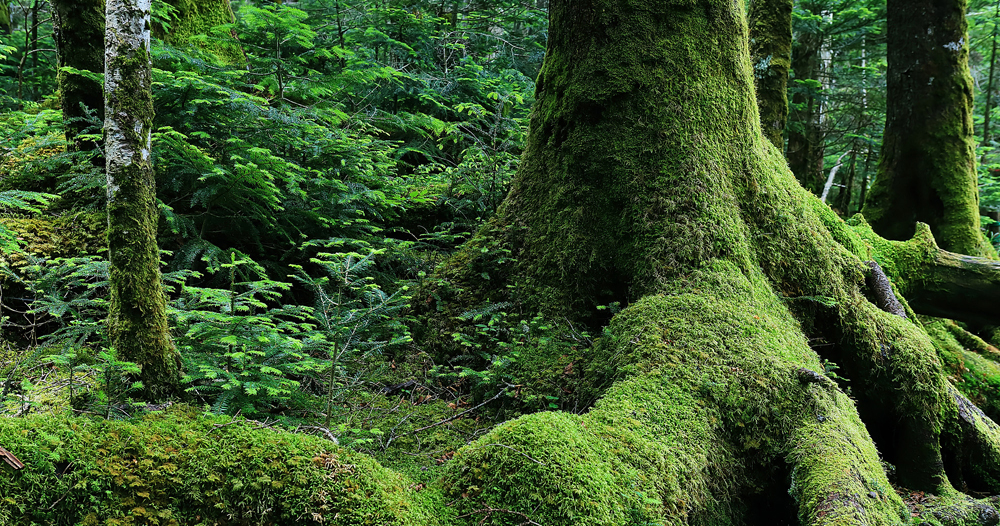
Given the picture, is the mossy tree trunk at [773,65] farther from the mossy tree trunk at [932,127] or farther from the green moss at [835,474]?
the green moss at [835,474]

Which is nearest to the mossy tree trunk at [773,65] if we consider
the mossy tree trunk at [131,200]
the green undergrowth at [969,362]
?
the green undergrowth at [969,362]

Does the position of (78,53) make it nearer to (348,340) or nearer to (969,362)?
(348,340)

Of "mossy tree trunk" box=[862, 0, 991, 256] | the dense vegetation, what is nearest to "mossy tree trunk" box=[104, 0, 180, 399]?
the dense vegetation

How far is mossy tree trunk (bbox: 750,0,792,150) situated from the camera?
28.9ft

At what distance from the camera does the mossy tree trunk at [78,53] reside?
4980mm

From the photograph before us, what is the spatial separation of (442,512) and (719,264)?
9.23ft

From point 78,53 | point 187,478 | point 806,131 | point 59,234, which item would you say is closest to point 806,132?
point 806,131

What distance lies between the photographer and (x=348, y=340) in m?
3.23

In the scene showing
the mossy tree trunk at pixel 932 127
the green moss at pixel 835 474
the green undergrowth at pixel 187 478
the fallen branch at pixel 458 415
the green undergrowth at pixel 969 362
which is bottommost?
the green undergrowth at pixel 969 362

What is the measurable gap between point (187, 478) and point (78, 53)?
5.10m

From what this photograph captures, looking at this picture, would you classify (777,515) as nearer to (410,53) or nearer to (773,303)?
(773,303)

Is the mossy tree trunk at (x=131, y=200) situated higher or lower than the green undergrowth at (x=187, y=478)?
higher

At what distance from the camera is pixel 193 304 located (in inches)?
144

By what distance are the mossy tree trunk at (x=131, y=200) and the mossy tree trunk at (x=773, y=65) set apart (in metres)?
8.61
